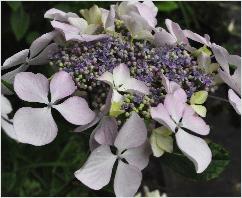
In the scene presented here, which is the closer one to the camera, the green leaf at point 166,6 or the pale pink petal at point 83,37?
the pale pink petal at point 83,37

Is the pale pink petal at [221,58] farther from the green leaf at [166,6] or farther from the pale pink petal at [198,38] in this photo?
the green leaf at [166,6]

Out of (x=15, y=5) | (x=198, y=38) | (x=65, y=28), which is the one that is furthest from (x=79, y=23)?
(x=15, y=5)

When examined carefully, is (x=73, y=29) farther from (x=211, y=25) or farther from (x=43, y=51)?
(x=211, y=25)

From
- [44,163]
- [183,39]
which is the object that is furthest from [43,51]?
[44,163]

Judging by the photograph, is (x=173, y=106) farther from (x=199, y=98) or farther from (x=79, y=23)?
(x=79, y=23)

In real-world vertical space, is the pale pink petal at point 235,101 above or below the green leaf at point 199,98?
below

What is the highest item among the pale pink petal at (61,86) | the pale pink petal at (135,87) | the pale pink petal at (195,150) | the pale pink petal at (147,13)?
the pale pink petal at (147,13)

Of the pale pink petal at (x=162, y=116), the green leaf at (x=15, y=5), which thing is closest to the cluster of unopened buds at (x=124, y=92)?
the pale pink petal at (x=162, y=116)
